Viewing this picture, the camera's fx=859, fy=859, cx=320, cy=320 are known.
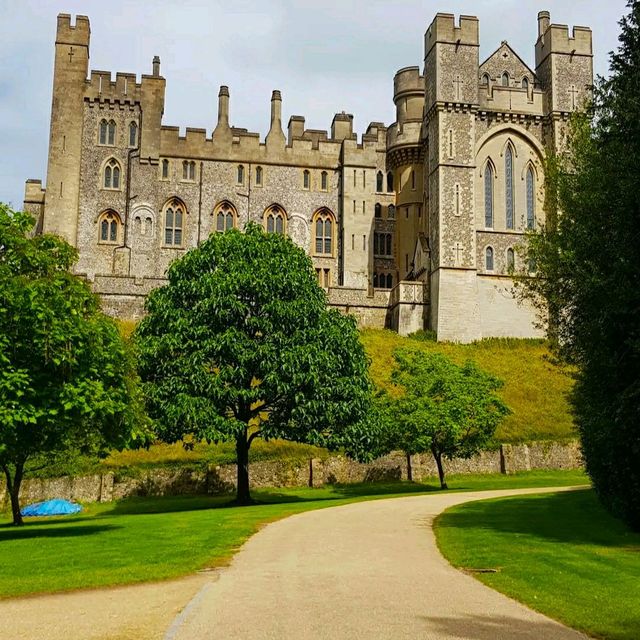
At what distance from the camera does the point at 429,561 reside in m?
15.1

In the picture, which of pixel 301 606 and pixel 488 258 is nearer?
pixel 301 606

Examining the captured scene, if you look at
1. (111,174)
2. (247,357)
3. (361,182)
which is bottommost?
(247,357)

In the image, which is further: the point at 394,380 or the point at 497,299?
the point at 497,299

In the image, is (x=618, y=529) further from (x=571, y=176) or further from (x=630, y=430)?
(x=571, y=176)

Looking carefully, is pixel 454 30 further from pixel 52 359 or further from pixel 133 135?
pixel 52 359

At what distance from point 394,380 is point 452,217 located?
24.0 meters

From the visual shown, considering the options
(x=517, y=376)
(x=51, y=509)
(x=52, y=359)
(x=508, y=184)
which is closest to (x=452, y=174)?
(x=508, y=184)

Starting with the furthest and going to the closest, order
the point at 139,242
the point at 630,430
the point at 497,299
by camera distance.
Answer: the point at 139,242 < the point at 497,299 < the point at 630,430

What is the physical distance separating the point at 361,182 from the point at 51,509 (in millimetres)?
42590

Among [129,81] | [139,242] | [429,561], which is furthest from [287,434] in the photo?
[129,81]

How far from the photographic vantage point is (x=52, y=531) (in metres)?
23.4

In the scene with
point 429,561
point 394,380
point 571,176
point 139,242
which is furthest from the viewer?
point 139,242

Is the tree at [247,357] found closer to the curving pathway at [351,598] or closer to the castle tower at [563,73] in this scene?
the curving pathway at [351,598]

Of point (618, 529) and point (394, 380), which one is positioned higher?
point (394, 380)
